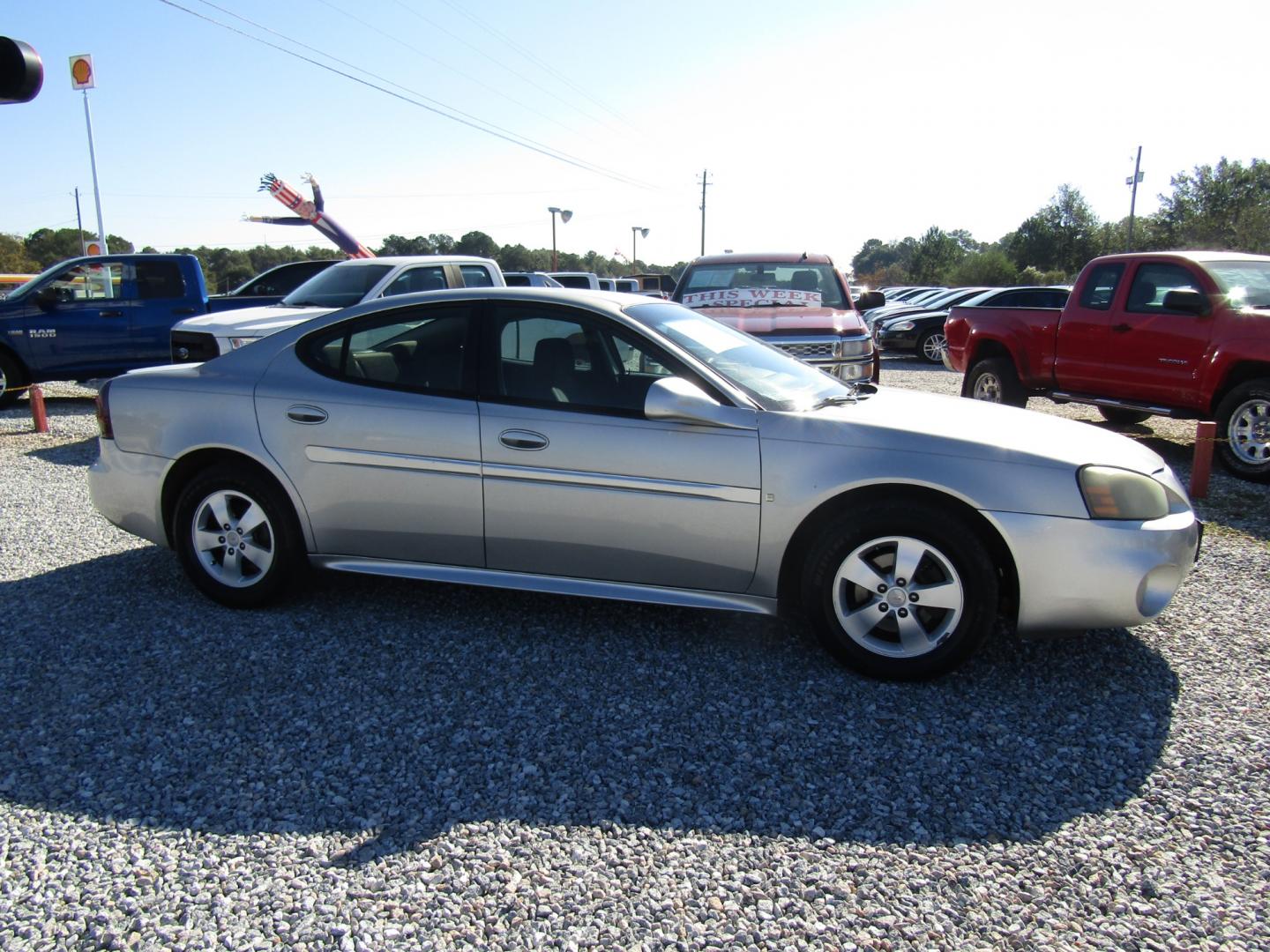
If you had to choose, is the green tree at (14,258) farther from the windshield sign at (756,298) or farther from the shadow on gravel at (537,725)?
the shadow on gravel at (537,725)

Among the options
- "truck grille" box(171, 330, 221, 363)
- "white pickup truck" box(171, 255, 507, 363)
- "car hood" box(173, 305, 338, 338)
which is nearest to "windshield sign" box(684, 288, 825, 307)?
"white pickup truck" box(171, 255, 507, 363)

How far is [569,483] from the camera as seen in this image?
396 centimetres

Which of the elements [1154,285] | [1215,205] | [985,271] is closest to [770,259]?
[1154,285]

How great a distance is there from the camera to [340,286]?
9977 millimetres

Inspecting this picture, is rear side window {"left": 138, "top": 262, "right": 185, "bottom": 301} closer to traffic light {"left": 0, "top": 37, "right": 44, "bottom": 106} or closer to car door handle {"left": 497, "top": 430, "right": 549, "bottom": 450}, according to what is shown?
traffic light {"left": 0, "top": 37, "right": 44, "bottom": 106}

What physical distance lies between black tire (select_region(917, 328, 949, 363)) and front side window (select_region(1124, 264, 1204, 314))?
36.7 ft

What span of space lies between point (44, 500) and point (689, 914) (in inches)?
259

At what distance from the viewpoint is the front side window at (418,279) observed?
985 cm

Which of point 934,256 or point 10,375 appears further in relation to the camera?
point 934,256

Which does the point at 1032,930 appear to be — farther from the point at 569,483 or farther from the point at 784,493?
the point at 569,483

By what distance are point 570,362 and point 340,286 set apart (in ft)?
22.0

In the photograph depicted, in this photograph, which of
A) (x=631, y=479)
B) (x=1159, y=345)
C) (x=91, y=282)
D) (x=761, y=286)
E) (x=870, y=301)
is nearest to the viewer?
(x=631, y=479)

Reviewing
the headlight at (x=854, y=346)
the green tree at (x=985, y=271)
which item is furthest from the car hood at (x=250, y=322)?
the green tree at (x=985, y=271)

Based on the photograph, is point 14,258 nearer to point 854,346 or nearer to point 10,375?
point 10,375
